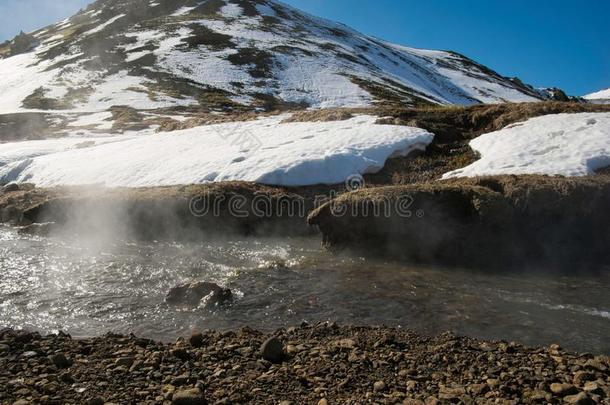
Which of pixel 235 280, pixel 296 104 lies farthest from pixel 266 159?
pixel 296 104

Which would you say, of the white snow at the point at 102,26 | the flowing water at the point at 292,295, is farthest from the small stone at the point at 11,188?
the white snow at the point at 102,26

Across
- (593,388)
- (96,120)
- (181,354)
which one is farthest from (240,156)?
(96,120)

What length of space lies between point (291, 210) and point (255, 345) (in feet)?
A: 39.9

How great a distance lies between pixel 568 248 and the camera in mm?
15508

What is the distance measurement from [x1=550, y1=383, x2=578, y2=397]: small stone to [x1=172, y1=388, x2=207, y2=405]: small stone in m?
5.05

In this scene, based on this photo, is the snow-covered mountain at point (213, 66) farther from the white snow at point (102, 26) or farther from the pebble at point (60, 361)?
the pebble at point (60, 361)

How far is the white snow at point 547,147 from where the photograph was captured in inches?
735

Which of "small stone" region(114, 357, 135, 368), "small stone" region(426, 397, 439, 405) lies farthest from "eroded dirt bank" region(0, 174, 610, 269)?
"small stone" region(114, 357, 135, 368)

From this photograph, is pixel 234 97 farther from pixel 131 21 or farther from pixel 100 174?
pixel 131 21

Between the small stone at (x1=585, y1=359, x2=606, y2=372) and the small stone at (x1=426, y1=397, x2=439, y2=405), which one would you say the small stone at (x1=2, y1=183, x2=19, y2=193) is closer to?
the small stone at (x1=426, y1=397, x2=439, y2=405)

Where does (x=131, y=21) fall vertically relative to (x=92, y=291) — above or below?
above

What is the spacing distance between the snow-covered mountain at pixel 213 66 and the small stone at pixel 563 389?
68.7 m

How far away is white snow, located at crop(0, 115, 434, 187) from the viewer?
23109 millimetres

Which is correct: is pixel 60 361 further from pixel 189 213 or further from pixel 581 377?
pixel 189 213
